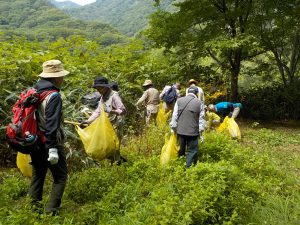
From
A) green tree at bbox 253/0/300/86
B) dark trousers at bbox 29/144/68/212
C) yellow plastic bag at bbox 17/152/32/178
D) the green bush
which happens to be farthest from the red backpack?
the green bush

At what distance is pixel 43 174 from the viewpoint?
4.11 meters

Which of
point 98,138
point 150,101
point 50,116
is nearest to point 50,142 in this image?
point 50,116

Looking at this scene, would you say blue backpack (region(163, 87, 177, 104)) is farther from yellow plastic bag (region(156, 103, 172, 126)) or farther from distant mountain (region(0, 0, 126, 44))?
distant mountain (region(0, 0, 126, 44))

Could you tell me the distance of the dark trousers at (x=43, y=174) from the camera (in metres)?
3.93

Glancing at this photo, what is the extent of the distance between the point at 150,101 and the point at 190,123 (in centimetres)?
353

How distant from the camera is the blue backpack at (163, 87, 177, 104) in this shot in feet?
30.0

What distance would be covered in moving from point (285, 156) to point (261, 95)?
6.57 m

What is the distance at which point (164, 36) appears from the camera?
1223 centimetres

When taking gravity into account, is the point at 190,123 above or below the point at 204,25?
below

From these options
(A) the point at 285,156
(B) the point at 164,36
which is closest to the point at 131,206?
(A) the point at 285,156

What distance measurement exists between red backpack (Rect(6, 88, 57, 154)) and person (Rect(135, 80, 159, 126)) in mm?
5386

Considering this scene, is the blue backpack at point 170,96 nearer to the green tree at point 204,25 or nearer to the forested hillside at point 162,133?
the forested hillside at point 162,133

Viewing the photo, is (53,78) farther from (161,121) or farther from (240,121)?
(240,121)

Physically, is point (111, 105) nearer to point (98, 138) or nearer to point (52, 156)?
point (98, 138)
